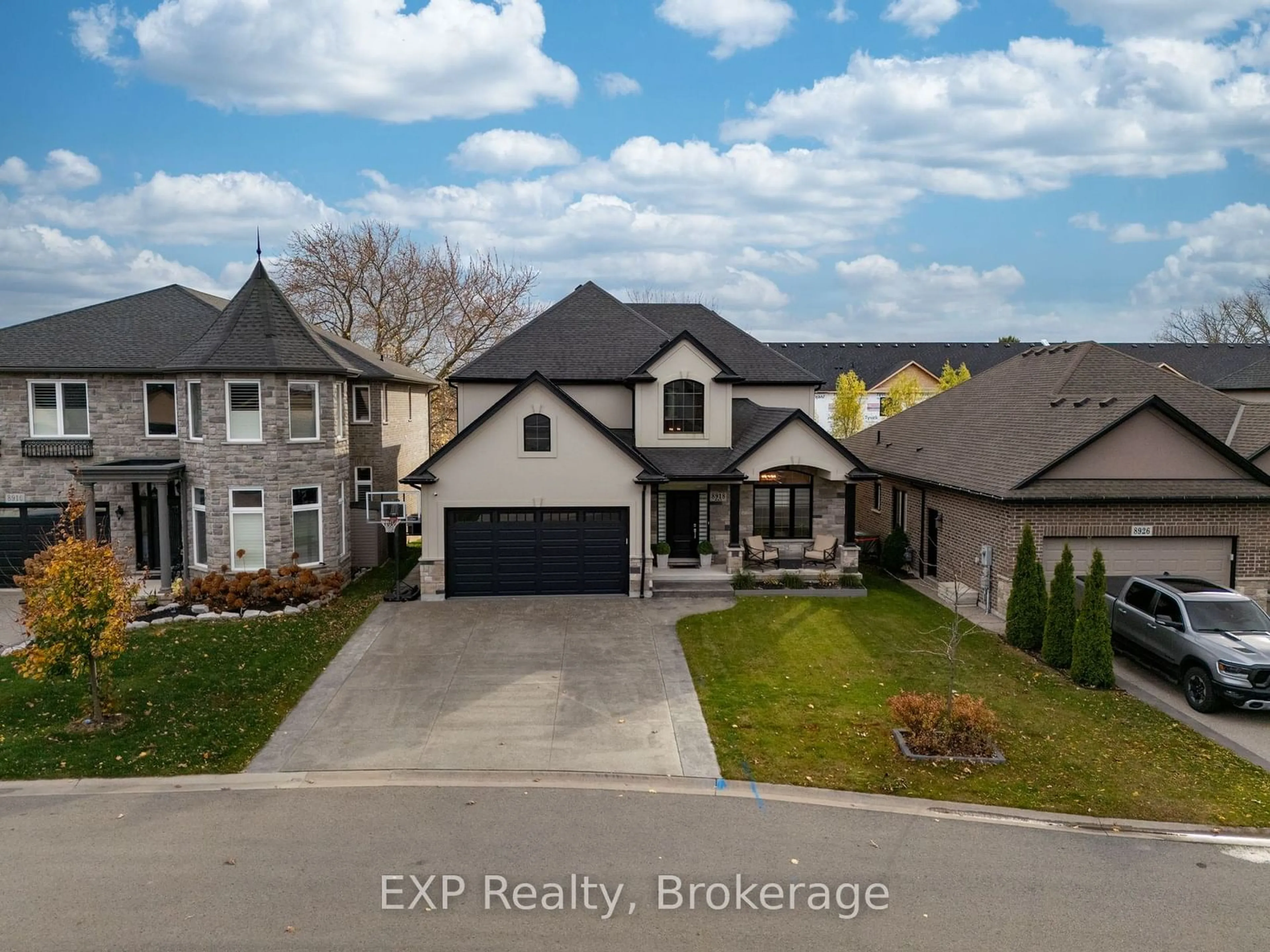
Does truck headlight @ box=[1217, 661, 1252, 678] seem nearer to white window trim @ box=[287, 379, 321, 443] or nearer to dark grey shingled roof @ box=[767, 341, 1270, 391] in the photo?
white window trim @ box=[287, 379, 321, 443]

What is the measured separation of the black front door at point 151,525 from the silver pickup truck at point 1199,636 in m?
20.1

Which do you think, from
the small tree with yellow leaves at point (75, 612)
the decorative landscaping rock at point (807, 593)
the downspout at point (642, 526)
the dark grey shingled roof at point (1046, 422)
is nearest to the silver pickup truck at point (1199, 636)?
the dark grey shingled roof at point (1046, 422)

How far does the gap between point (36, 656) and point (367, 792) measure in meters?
5.14

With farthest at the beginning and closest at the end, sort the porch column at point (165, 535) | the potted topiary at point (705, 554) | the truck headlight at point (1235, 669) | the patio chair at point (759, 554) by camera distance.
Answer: the potted topiary at point (705, 554) → the patio chair at point (759, 554) → the porch column at point (165, 535) → the truck headlight at point (1235, 669)

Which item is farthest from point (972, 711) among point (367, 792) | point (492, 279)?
point (492, 279)

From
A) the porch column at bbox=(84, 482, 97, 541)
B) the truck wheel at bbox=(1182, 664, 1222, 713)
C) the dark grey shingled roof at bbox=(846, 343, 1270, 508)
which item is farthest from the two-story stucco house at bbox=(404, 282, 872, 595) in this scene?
the truck wheel at bbox=(1182, 664, 1222, 713)

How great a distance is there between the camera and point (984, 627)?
1738 cm

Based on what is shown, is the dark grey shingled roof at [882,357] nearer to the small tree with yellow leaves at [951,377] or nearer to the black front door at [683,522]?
the small tree with yellow leaves at [951,377]

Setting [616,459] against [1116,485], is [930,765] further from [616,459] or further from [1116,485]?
[616,459]

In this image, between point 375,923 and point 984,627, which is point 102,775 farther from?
point 984,627

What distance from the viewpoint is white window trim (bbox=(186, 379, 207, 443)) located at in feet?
62.7

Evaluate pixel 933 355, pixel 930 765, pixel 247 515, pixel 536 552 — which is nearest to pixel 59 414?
pixel 247 515

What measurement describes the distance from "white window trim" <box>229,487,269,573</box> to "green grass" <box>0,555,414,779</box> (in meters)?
1.95

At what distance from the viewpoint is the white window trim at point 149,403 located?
20.3 meters
